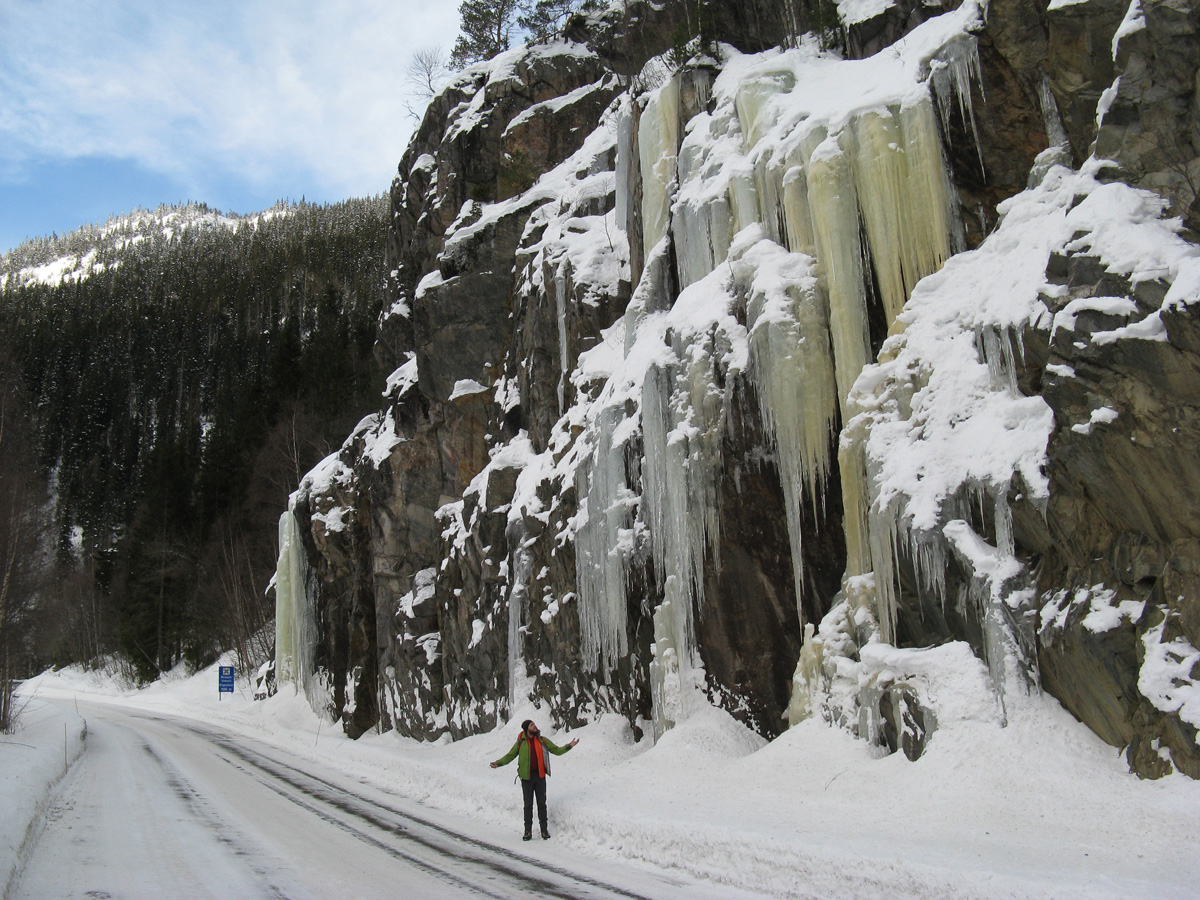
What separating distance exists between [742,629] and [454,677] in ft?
30.9

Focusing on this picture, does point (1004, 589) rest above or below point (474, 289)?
below

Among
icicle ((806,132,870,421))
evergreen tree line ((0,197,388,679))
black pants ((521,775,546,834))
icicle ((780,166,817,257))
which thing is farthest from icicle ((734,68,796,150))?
evergreen tree line ((0,197,388,679))

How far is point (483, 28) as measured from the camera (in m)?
31.4

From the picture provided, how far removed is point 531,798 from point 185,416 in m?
75.3

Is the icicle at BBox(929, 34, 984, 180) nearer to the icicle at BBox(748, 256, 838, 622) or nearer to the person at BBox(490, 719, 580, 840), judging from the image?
the icicle at BBox(748, 256, 838, 622)

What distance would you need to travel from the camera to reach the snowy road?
6.01 m

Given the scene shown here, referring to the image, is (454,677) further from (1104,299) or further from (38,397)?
(38,397)

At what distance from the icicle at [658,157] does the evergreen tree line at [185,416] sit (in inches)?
587

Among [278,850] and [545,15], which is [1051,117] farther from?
[545,15]

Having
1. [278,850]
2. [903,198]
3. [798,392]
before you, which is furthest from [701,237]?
[278,850]

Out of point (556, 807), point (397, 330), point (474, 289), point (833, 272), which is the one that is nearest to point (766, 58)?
point (833, 272)

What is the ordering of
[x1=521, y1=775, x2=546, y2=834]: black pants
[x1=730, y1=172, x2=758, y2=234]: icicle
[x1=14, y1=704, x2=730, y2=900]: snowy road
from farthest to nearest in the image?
[x1=730, y1=172, x2=758, y2=234]: icicle → [x1=521, y1=775, x2=546, y2=834]: black pants → [x1=14, y1=704, x2=730, y2=900]: snowy road

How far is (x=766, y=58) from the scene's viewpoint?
14352 mm

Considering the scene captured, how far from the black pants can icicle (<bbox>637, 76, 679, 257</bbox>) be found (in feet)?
30.7
